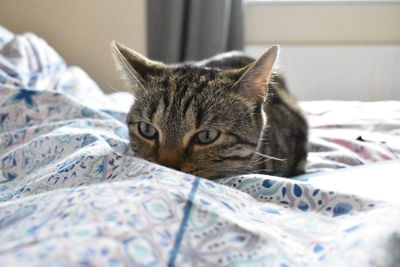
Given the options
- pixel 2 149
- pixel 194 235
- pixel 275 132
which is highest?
pixel 194 235

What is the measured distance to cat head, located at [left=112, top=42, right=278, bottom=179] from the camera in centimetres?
91

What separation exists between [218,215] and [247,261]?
0.27 feet

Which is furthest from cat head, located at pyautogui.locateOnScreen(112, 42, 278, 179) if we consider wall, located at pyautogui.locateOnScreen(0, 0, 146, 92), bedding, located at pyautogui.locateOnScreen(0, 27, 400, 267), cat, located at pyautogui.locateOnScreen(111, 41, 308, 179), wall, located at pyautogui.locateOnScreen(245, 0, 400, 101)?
wall, located at pyautogui.locateOnScreen(245, 0, 400, 101)

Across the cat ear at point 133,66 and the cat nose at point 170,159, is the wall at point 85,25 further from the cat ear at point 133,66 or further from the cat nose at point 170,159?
the cat nose at point 170,159

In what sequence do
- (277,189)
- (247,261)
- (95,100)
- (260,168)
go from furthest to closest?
1. (95,100)
2. (260,168)
3. (277,189)
4. (247,261)

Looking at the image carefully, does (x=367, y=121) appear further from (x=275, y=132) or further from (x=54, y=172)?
(x=54, y=172)

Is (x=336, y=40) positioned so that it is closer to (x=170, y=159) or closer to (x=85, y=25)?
(x=85, y=25)

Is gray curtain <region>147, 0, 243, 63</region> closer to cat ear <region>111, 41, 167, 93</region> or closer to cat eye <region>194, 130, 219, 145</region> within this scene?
cat ear <region>111, 41, 167, 93</region>

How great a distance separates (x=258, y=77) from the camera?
0.98 metres

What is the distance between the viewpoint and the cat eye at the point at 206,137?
0.93m

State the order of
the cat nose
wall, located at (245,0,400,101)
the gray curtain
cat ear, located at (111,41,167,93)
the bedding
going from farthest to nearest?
wall, located at (245,0,400,101), the gray curtain, cat ear, located at (111,41,167,93), the cat nose, the bedding

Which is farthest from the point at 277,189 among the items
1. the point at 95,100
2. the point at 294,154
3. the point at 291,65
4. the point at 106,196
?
the point at 291,65

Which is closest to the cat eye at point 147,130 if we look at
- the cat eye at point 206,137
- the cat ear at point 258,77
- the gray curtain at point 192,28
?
the cat eye at point 206,137

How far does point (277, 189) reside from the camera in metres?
0.73
